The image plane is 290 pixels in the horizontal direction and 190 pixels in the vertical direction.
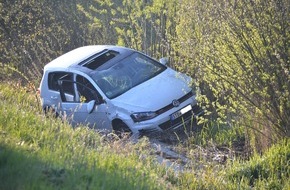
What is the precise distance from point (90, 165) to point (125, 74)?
6128mm

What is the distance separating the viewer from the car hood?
38.5ft

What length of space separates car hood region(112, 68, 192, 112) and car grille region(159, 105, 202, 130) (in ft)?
1.14

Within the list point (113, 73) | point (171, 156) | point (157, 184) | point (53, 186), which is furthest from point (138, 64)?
point (53, 186)

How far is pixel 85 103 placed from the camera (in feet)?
40.5

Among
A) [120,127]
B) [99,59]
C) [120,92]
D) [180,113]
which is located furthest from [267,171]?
[99,59]

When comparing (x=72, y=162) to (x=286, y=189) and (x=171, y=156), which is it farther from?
(x=171, y=156)

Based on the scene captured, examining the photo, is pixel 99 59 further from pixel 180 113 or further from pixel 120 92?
pixel 180 113

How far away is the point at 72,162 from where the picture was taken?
639 cm

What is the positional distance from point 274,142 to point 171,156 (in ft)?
5.75

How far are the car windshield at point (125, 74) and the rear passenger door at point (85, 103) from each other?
23 cm

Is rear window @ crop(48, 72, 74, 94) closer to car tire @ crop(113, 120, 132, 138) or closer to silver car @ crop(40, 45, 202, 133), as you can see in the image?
silver car @ crop(40, 45, 202, 133)

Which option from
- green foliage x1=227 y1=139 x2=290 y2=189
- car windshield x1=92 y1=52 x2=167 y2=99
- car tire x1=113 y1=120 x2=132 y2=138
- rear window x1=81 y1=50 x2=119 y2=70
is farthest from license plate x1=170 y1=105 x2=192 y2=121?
green foliage x1=227 y1=139 x2=290 y2=189

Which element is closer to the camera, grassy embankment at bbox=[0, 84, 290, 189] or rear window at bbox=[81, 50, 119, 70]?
grassy embankment at bbox=[0, 84, 290, 189]

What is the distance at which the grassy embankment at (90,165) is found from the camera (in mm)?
5742
